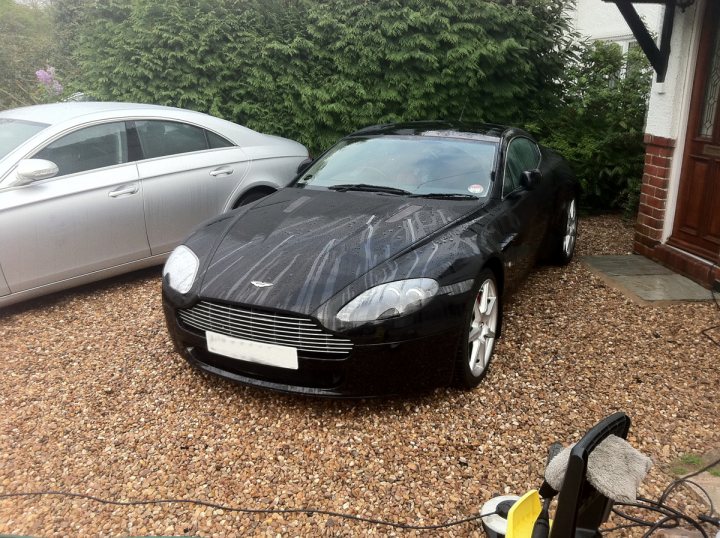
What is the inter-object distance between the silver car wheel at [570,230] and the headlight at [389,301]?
281cm

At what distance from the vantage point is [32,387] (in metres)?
3.39

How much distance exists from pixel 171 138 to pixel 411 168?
2207 millimetres

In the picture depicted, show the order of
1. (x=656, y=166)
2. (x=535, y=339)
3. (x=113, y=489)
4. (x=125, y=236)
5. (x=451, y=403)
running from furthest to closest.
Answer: (x=656, y=166) → (x=125, y=236) → (x=535, y=339) → (x=451, y=403) → (x=113, y=489)

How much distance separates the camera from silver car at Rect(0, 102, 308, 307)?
163 inches

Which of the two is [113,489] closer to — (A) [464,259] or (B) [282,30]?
(A) [464,259]

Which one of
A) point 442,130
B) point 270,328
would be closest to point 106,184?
point 270,328

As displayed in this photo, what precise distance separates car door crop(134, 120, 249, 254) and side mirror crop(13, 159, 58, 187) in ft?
2.39

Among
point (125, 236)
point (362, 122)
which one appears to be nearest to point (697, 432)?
point (125, 236)

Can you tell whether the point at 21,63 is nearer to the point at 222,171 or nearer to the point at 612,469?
the point at 222,171

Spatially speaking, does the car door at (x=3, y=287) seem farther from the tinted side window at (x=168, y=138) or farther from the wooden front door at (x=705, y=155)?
the wooden front door at (x=705, y=155)

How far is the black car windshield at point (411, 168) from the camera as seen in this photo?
12.8ft

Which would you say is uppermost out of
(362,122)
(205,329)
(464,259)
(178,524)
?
(362,122)

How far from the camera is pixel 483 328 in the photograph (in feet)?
11.0

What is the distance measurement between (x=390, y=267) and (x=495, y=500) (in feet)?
3.81
